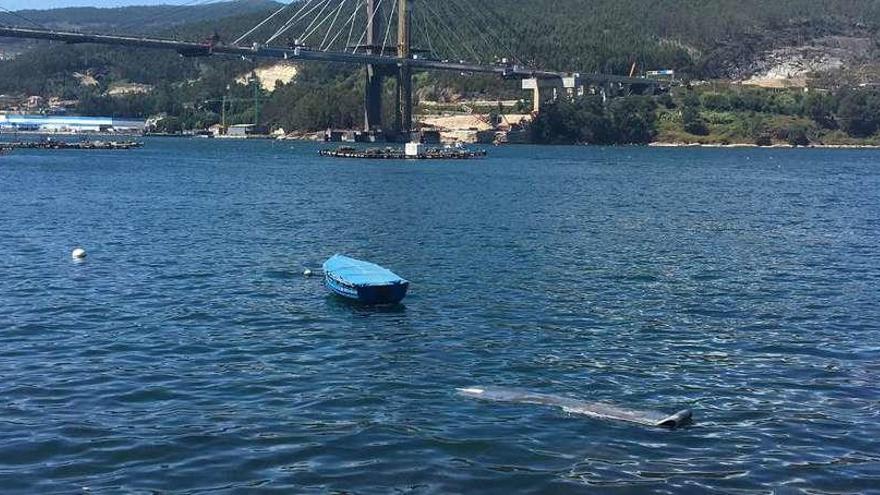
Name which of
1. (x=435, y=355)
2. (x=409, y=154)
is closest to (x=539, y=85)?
(x=409, y=154)

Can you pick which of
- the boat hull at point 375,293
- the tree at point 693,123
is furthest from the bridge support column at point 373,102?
the boat hull at point 375,293

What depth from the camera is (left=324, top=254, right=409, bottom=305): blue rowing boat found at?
2666cm

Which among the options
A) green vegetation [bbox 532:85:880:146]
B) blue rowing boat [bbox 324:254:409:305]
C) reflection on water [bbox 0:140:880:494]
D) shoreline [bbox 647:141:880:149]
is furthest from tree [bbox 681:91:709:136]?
blue rowing boat [bbox 324:254:409:305]

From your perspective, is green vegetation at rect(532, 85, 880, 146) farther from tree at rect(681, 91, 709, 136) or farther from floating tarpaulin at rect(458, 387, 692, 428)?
floating tarpaulin at rect(458, 387, 692, 428)

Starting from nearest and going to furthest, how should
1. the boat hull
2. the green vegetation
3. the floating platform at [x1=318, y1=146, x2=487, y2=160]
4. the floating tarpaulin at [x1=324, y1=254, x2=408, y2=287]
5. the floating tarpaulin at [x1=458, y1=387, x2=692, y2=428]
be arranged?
the floating tarpaulin at [x1=458, y1=387, x2=692, y2=428] → the boat hull → the floating tarpaulin at [x1=324, y1=254, x2=408, y2=287] → the floating platform at [x1=318, y1=146, x2=487, y2=160] → the green vegetation

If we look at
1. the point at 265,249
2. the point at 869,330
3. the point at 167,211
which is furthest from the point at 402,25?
the point at 869,330

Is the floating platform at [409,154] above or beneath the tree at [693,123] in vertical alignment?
beneath

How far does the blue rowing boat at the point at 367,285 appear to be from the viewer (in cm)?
2666

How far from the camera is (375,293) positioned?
87.7 ft

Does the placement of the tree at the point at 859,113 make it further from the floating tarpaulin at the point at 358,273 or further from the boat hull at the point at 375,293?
the boat hull at the point at 375,293

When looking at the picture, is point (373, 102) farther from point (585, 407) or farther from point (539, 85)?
point (585, 407)

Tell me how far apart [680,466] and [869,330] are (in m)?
11.8

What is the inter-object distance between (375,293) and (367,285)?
349 millimetres

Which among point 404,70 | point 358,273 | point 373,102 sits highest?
point 404,70
